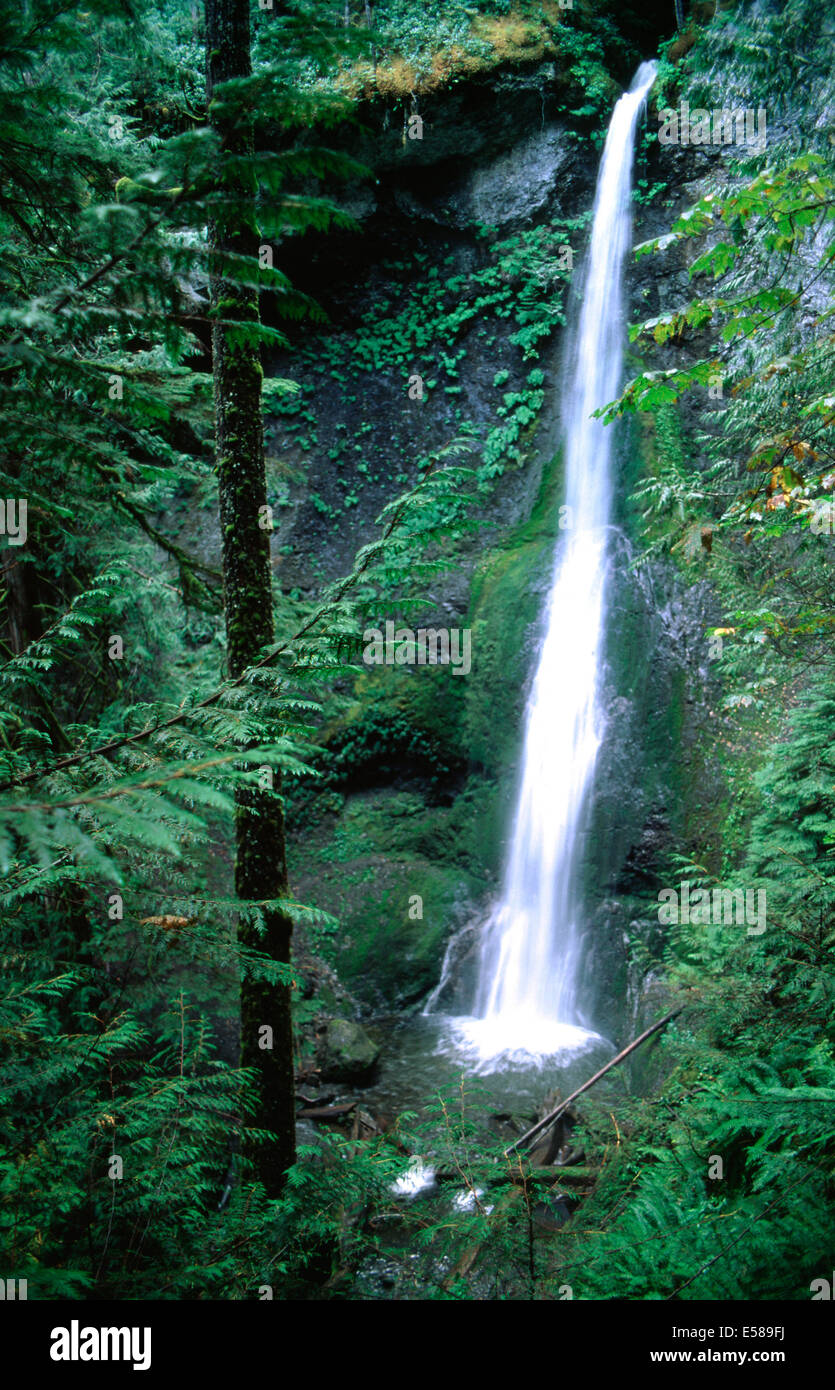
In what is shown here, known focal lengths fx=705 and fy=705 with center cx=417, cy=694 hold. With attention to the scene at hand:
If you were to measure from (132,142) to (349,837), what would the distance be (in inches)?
362

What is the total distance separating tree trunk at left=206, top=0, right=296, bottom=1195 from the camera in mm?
3867

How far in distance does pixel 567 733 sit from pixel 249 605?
700 cm

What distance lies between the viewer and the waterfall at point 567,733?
30.0 feet

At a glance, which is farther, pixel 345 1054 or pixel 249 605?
pixel 345 1054

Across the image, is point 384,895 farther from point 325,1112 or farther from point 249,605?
point 249,605

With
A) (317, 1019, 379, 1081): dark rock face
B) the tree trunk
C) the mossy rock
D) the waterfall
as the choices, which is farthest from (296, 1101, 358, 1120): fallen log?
the tree trunk

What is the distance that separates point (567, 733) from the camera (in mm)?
10219

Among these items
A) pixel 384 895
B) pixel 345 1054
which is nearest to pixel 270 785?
pixel 345 1054

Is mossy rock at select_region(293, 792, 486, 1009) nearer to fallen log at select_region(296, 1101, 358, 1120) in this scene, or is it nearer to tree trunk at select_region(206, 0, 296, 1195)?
fallen log at select_region(296, 1101, 358, 1120)

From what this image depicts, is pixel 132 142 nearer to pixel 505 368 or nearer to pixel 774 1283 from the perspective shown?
pixel 774 1283

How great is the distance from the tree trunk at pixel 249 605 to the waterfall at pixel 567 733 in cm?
497

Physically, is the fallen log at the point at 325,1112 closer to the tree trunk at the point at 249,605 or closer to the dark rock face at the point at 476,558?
the dark rock face at the point at 476,558
